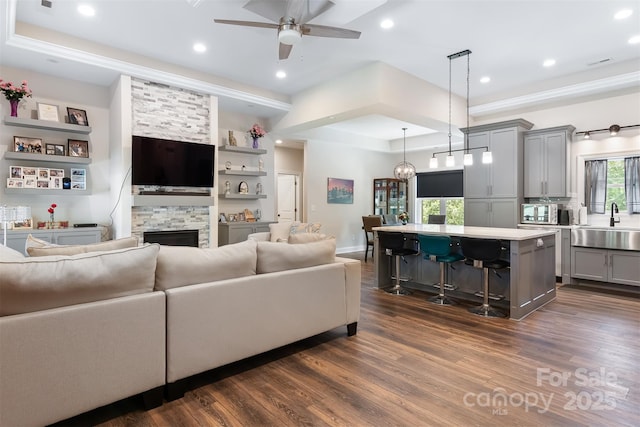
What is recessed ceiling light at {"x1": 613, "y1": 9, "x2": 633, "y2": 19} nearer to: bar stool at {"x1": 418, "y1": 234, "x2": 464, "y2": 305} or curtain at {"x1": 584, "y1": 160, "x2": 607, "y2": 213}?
curtain at {"x1": 584, "y1": 160, "x2": 607, "y2": 213}

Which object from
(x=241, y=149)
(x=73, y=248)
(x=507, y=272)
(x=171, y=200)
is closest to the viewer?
(x=73, y=248)

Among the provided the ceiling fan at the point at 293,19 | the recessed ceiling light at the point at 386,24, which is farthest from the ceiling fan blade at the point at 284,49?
the recessed ceiling light at the point at 386,24

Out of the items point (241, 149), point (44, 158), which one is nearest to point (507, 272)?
point (241, 149)

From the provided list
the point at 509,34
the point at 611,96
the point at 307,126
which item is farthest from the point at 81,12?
the point at 611,96

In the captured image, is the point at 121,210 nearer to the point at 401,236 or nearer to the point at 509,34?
the point at 401,236

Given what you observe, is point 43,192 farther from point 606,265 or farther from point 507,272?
point 606,265

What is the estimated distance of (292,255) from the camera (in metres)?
2.83

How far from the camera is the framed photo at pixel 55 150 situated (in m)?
4.82

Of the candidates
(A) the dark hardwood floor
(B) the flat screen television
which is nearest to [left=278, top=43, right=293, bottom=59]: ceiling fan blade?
(B) the flat screen television

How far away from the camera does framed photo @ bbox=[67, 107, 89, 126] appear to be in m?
4.95

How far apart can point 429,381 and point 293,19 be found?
3.34 metres

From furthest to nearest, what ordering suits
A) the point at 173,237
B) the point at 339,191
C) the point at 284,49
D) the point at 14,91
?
the point at 339,191 < the point at 173,237 < the point at 14,91 < the point at 284,49

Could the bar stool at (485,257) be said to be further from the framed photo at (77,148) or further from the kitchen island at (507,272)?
the framed photo at (77,148)

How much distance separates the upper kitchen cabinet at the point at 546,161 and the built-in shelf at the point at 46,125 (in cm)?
723
